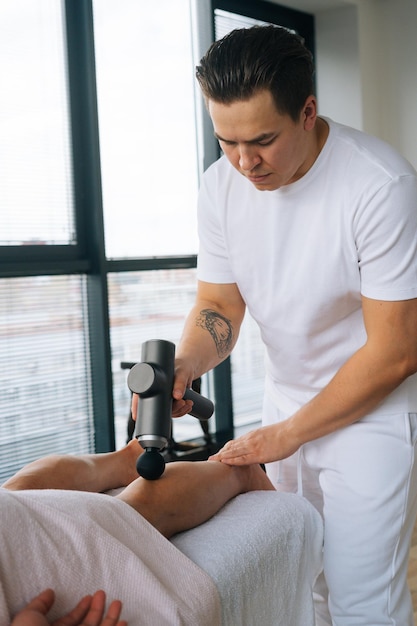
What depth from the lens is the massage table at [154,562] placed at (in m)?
1.22

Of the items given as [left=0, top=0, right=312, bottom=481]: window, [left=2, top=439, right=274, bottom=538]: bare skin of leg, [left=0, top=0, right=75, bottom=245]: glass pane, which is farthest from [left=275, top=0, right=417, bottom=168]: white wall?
[left=2, top=439, right=274, bottom=538]: bare skin of leg

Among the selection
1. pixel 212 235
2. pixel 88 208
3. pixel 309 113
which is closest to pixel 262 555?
pixel 212 235

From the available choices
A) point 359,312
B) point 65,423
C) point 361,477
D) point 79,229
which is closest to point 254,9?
point 79,229

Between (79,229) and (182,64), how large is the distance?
1.01 m

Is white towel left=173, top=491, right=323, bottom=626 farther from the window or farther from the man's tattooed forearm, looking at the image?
the window

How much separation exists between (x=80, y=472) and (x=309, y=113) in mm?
881

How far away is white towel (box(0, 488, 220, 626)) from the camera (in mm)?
1207

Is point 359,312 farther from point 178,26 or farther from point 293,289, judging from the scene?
point 178,26

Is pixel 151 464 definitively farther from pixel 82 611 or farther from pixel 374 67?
pixel 374 67

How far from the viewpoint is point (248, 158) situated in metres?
1.46

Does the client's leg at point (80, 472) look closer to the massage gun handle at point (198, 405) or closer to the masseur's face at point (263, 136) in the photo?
the massage gun handle at point (198, 405)

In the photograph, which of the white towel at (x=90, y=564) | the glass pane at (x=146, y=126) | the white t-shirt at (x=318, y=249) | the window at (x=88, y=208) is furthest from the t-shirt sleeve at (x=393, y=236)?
the glass pane at (x=146, y=126)

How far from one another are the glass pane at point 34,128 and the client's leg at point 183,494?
5.44ft

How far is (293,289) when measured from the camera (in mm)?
1622
